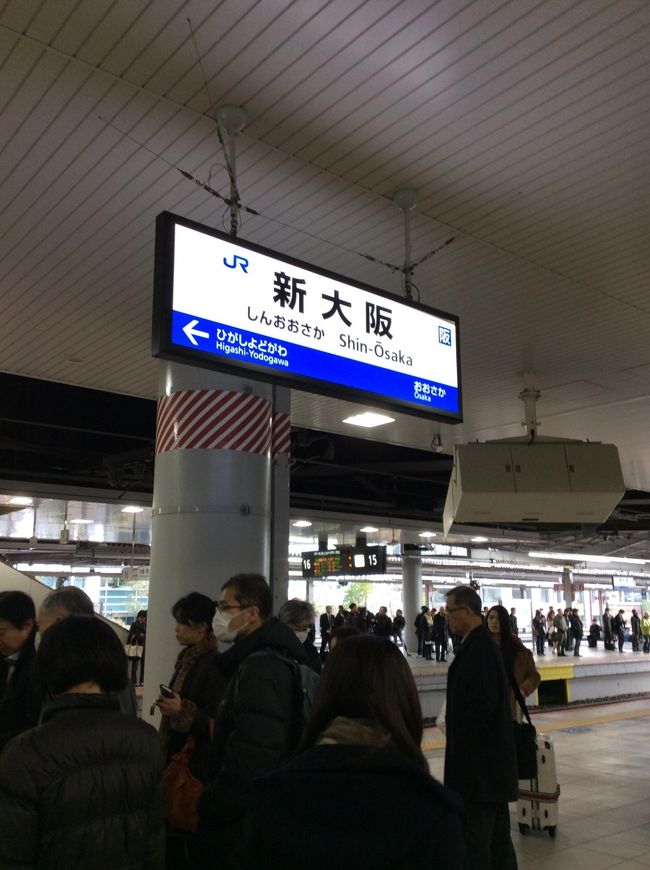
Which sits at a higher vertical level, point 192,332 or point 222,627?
point 192,332

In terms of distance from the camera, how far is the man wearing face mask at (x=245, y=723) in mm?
2396

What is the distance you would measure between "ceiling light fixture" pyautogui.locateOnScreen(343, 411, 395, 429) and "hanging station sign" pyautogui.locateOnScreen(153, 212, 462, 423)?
4901mm

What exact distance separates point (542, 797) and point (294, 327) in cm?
408

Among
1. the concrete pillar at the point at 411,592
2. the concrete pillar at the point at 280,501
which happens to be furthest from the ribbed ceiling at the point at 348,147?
the concrete pillar at the point at 411,592

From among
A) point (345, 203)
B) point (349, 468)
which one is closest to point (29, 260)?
point (345, 203)

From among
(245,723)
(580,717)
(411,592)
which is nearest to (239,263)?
(245,723)

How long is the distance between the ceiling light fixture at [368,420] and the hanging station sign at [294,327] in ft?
16.1

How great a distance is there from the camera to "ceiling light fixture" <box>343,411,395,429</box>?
A: 30.8ft

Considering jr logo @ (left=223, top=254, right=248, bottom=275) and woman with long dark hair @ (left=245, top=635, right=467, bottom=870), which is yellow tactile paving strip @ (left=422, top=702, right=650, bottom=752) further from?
woman with long dark hair @ (left=245, top=635, right=467, bottom=870)

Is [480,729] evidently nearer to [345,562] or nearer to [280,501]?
[280,501]

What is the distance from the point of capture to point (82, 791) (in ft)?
6.03

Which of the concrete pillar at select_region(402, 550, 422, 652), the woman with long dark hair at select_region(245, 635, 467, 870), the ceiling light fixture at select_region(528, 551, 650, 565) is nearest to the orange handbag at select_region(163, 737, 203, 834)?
the woman with long dark hair at select_region(245, 635, 467, 870)

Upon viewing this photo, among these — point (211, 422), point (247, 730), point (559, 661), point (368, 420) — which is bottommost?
point (559, 661)

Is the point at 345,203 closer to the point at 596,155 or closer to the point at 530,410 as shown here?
the point at 596,155
